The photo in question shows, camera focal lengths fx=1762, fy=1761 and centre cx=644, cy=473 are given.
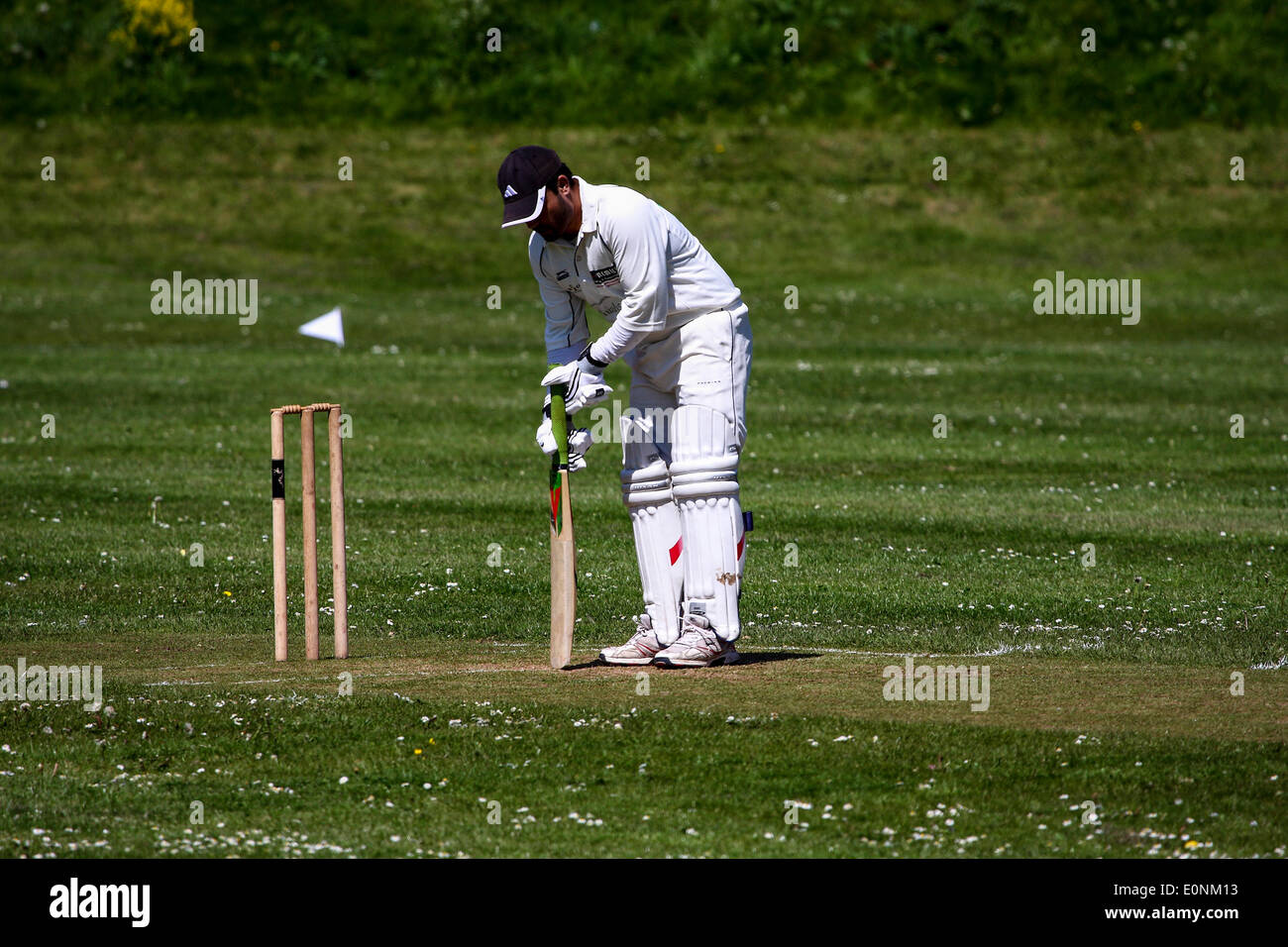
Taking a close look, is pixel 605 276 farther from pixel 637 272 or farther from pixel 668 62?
pixel 668 62

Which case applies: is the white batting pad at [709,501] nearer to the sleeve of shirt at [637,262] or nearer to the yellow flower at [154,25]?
the sleeve of shirt at [637,262]

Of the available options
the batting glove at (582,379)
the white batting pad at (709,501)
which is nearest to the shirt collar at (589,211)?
the batting glove at (582,379)

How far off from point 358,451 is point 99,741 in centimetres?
1083

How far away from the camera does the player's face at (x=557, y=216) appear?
8.77m

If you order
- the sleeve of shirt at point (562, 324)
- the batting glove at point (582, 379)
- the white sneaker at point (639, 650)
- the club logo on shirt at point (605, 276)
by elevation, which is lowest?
the white sneaker at point (639, 650)

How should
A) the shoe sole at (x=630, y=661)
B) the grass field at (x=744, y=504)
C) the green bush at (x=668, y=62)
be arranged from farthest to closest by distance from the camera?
1. the green bush at (x=668, y=62)
2. the shoe sole at (x=630, y=661)
3. the grass field at (x=744, y=504)

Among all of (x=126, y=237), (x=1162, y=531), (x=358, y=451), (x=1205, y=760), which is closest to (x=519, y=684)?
(x=1205, y=760)

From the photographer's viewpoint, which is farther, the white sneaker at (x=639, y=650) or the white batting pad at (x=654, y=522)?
the white sneaker at (x=639, y=650)

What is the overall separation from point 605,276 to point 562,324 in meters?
0.55

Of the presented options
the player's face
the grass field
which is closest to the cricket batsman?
the player's face

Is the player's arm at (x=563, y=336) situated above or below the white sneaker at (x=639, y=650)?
above

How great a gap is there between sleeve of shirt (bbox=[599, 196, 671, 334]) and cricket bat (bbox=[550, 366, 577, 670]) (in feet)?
2.04

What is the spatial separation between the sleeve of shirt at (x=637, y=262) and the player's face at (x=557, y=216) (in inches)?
6.5

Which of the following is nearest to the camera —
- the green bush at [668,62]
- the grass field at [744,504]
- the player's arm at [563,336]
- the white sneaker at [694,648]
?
the grass field at [744,504]
